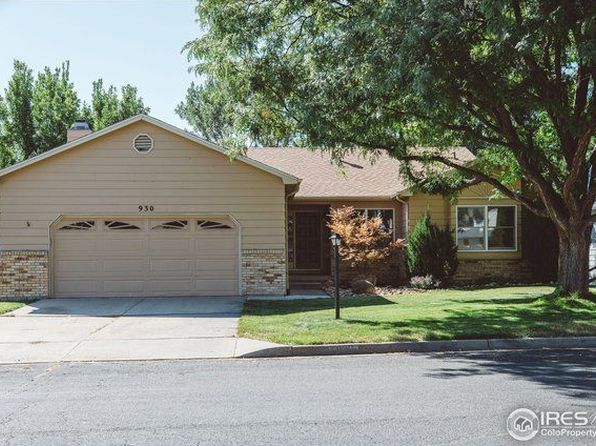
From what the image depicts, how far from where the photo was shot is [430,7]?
373 inches

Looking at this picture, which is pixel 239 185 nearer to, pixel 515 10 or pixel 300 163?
pixel 300 163

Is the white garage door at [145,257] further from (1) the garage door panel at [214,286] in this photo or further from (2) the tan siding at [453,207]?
(2) the tan siding at [453,207]

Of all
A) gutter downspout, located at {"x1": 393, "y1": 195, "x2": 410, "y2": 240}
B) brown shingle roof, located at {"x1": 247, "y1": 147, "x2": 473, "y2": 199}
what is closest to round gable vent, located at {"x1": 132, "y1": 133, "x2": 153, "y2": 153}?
brown shingle roof, located at {"x1": 247, "y1": 147, "x2": 473, "y2": 199}

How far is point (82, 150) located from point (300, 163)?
354 inches

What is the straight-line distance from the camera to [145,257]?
17.1 metres

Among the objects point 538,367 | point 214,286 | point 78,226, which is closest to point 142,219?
point 78,226

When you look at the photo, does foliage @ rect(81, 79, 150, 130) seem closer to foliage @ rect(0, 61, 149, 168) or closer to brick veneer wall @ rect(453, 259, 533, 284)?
foliage @ rect(0, 61, 149, 168)

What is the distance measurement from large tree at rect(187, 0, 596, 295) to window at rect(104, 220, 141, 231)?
16.5ft

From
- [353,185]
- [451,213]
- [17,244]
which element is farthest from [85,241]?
[451,213]

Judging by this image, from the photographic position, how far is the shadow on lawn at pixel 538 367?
6.74m

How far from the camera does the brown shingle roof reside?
2012 centimetres

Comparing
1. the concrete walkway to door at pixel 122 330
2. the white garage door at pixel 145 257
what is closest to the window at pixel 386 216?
the white garage door at pixel 145 257

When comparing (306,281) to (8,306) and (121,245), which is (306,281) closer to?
(121,245)

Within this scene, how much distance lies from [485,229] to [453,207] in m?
1.37
